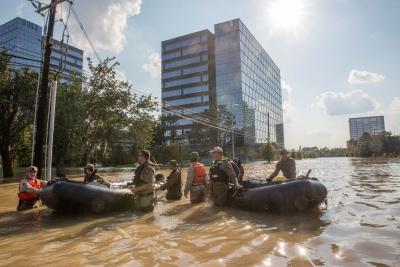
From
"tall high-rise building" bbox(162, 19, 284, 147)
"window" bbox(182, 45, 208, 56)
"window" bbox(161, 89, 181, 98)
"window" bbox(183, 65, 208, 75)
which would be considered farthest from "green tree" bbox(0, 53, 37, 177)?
"window" bbox(161, 89, 181, 98)

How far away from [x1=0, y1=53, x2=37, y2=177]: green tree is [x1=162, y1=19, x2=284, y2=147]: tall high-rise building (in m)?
42.7

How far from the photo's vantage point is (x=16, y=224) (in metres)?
6.79

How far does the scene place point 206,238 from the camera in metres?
5.33

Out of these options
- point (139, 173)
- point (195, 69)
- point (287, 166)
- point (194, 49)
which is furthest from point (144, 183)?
point (194, 49)

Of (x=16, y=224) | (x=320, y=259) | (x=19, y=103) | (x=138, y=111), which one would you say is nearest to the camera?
(x=320, y=259)

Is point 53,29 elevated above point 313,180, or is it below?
above

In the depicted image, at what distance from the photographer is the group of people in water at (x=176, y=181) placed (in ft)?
25.5

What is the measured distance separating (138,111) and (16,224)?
23022 millimetres

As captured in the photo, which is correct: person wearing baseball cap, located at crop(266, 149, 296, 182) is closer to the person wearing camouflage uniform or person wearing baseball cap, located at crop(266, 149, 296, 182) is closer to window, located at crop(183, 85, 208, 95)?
the person wearing camouflage uniform

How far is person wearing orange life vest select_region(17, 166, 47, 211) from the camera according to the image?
8416 mm

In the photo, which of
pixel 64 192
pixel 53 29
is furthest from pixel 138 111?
pixel 64 192

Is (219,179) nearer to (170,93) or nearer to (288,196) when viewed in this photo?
(288,196)

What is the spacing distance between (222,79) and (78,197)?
225 ft

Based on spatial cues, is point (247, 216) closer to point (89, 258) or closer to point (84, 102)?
point (89, 258)
